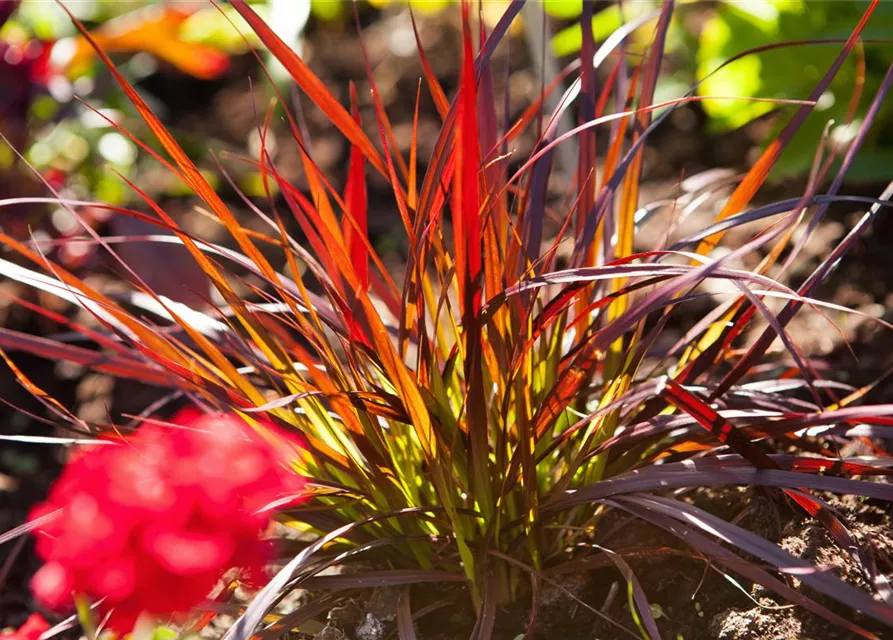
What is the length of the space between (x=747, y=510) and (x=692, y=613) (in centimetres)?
14

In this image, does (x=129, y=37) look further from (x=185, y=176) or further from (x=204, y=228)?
(x=185, y=176)

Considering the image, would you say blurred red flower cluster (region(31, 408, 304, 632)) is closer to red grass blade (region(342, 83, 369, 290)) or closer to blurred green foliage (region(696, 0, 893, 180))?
red grass blade (region(342, 83, 369, 290))

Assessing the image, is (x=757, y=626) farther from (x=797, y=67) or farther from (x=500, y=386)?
(x=797, y=67)

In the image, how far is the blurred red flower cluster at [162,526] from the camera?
0.54 m

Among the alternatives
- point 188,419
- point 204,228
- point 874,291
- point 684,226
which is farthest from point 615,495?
point 204,228

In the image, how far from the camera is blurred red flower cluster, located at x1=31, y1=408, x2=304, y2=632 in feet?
1.76

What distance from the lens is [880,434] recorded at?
2.64 ft

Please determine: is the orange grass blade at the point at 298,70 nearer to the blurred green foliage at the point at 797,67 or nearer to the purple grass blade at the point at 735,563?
the purple grass blade at the point at 735,563

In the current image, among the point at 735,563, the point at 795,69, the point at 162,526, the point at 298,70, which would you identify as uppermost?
the point at 298,70

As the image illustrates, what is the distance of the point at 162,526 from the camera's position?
539 millimetres

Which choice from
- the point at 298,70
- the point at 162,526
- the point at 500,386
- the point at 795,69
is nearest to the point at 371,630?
the point at 500,386

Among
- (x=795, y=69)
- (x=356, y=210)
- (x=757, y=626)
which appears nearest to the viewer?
(x=757, y=626)

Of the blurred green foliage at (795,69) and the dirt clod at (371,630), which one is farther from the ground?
the blurred green foliage at (795,69)

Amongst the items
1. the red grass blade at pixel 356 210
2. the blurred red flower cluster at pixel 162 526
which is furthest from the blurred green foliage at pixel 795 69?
the blurred red flower cluster at pixel 162 526
